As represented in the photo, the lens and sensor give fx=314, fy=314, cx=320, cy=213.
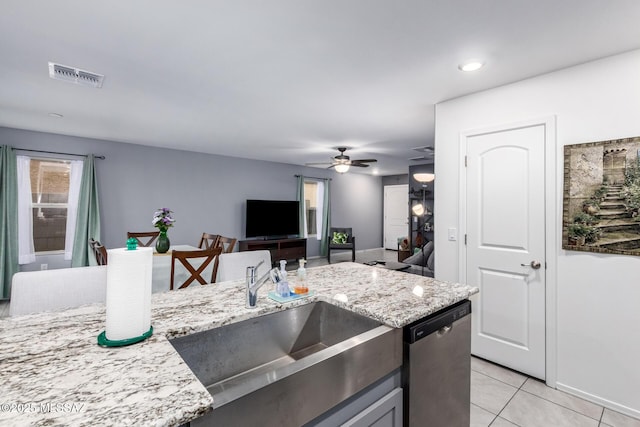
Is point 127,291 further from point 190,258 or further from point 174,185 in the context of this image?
point 174,185

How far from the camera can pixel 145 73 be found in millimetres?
2547

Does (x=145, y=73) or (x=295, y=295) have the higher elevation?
(x=145, y=73)

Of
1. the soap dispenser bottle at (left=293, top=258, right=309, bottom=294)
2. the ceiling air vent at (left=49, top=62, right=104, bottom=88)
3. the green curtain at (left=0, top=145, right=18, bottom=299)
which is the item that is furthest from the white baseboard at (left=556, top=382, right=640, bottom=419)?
the green curtain at (left=0, top=145, right=18, bottom=299)

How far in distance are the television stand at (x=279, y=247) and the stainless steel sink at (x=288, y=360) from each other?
16.0 feet

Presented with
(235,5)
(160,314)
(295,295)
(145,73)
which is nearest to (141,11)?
(235,5)

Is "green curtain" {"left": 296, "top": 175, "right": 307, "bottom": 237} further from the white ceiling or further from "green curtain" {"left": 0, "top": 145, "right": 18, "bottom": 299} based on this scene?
"green curtain" {"left": 0, "top": 145, "right": 18, "bottom": 299}

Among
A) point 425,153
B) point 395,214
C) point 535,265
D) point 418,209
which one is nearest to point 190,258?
point 535,265

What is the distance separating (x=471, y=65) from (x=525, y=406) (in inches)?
95.5

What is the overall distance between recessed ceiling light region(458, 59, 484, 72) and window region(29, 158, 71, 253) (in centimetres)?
547

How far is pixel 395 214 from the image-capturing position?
931cm

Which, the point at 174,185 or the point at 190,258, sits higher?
the point at 174,185

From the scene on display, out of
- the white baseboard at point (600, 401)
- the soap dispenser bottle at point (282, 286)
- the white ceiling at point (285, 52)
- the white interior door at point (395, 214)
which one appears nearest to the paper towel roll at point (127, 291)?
the soap dispenser bottle at point (282, 286)

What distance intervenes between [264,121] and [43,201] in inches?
142

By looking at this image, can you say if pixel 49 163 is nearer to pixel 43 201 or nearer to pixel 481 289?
pixel 43 201
